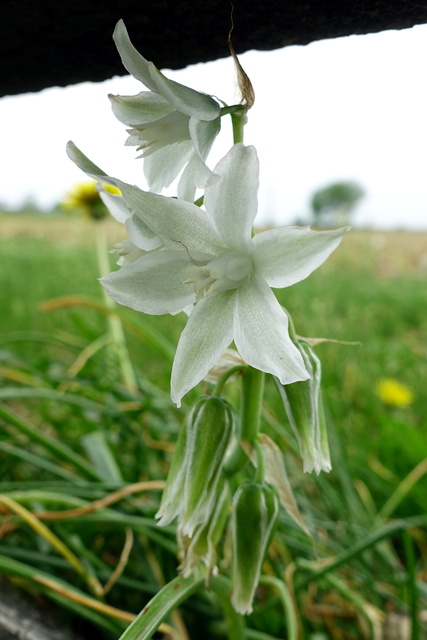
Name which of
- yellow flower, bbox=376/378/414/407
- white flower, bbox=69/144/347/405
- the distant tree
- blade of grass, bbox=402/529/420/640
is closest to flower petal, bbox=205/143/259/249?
A: white flower, bbox=69/144/347/405

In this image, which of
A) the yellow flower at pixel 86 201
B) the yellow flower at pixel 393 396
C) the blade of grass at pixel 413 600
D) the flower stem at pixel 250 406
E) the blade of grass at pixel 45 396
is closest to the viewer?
the flower stem at pixel 250 406

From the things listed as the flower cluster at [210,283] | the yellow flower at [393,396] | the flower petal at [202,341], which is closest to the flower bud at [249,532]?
the flower cluster at [210,283]

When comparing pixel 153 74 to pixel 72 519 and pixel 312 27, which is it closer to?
pixel 312 27

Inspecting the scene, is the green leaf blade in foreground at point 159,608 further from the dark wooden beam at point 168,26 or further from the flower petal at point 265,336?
the dark wooden beam at point 168,26

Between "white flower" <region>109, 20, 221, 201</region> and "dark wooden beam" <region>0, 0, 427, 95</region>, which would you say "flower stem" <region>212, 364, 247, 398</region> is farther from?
"dark wooden beam" <region>0, 0, 427, 95</region>

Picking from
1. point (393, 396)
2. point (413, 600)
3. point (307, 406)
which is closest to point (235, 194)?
point (307, 406)

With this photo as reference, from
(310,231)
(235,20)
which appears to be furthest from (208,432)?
(235,20)
